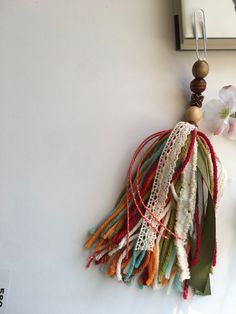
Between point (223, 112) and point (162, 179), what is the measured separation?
0.23m

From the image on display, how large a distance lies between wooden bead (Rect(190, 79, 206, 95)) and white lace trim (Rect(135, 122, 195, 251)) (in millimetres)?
94

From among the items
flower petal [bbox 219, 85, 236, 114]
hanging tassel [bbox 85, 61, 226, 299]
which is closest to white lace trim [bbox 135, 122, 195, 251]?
hanging tassel [bbox 85, 61, 226, 299]

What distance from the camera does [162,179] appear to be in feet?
2.34

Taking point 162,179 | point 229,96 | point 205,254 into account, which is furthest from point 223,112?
point 205,254

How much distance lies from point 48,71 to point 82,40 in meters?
0.13

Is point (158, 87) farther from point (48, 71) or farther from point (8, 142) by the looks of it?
point (8, 142)

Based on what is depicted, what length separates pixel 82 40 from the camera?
822 millimetres

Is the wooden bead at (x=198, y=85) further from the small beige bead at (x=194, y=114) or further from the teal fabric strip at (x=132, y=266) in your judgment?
the teal fabric strip at (x=132, y=266)

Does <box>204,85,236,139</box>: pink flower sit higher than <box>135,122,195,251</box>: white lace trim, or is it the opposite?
<box>204,85,236,139</box>: pink flower

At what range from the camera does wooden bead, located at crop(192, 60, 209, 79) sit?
2.41 ft

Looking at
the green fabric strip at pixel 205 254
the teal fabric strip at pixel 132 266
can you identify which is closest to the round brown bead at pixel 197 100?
the green fabric strip at pixel 205 254

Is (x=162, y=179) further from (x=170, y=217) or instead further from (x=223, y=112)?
(x=223, y=112)

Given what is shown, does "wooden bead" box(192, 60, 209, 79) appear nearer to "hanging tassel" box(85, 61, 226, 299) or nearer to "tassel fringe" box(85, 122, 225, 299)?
"hanging tassel" box(85, 61, 226, 299)

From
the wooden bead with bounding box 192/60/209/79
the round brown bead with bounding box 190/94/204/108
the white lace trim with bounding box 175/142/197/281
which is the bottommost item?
the white lace trim with bounding box 175/142/197/281
